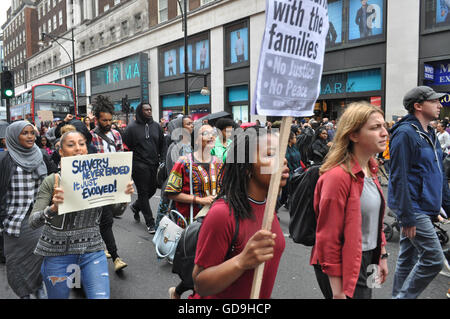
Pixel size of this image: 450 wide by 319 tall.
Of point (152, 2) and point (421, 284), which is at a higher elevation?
point (152, 2)

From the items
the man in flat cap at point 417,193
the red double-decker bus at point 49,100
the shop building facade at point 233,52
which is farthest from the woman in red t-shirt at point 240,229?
the red double-decker bus at point 49,100

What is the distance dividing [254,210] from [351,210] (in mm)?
717

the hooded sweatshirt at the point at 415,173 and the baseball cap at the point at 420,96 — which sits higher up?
the baseball cap at the point at 420,96

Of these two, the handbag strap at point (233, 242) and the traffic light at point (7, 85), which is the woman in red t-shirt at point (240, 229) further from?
the traffic light at point (7, 85)

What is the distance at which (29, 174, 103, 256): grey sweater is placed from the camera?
277cm

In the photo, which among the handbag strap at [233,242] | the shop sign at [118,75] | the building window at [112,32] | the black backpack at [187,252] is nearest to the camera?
the handbag strap at [233,242]

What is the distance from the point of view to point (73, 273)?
9.39 ft

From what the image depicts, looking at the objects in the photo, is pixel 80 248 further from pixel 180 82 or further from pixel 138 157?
pixel 180 82

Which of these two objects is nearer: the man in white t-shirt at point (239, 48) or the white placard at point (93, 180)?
the white placard at point (93, 180)

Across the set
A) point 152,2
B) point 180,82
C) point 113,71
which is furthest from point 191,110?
point 113,71

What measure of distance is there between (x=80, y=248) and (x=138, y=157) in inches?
142

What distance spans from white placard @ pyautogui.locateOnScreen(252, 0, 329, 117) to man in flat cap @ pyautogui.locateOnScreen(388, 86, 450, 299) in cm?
161

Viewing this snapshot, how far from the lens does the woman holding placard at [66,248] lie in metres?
2.70

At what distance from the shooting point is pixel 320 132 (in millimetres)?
8562
